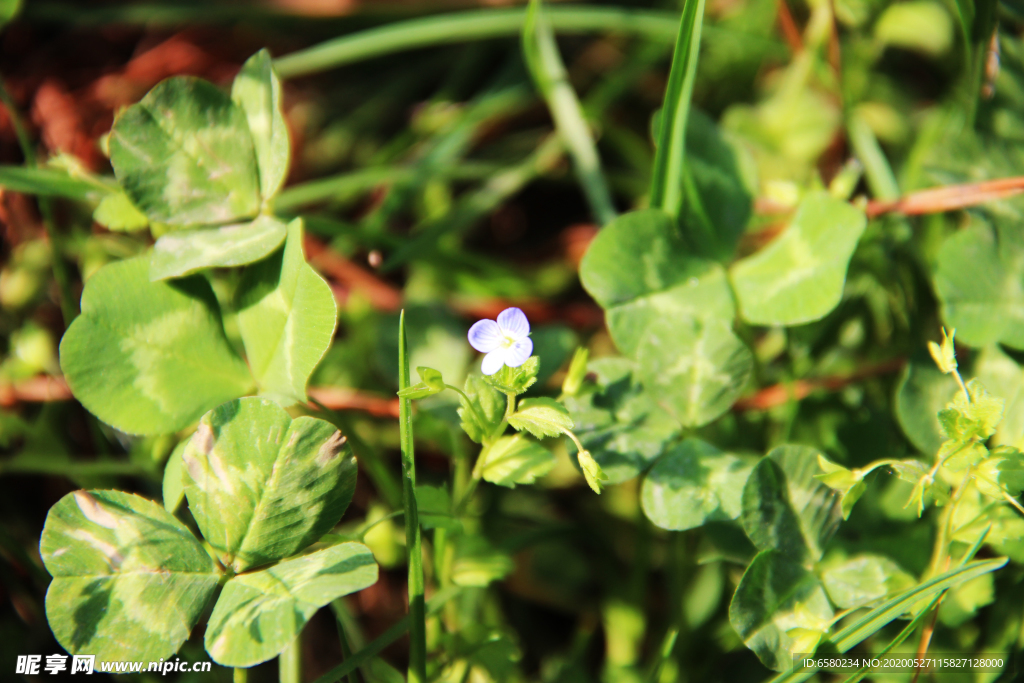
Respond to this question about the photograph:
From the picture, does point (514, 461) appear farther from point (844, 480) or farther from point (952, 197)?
point (952, 197)

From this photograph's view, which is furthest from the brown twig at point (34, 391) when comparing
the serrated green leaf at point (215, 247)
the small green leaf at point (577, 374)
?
the small green leaf at point (577, 374)

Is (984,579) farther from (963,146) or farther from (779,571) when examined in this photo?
(963,146)

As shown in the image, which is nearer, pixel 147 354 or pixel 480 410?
pixel 480 410


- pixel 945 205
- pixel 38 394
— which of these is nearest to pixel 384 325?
pixel 38 394

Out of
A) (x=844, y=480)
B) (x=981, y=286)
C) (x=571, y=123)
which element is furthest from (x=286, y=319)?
(x=981, y=286)

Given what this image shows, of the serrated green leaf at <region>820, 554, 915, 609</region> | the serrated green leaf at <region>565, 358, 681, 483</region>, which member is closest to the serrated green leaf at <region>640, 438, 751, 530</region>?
the serrated green leaf at <region>565, 358, 681, 483</region>
